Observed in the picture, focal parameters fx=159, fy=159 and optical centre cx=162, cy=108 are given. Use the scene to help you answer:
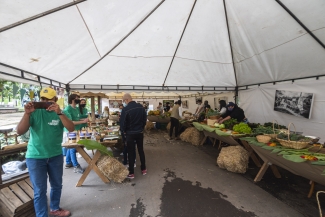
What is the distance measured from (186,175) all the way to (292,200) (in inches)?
80.7

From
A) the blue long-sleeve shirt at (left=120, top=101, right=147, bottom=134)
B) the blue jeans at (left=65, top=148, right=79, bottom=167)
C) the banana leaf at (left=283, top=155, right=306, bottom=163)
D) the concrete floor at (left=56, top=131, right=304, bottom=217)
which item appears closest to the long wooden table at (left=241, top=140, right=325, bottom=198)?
the banana leaf at (left=283, top=155, right=306, bottom=163)

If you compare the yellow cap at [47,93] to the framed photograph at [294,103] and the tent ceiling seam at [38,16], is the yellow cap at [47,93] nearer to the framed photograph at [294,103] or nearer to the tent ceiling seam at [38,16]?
the tent ceiling seam at [38,16]

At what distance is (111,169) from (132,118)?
3.93ft

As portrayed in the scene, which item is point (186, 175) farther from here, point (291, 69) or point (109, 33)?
point (291, 69)

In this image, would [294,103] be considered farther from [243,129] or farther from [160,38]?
[160,38]

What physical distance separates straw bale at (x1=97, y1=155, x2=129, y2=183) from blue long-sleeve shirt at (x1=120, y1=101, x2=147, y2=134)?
76cm

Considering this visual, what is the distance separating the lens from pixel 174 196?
9.96 feet

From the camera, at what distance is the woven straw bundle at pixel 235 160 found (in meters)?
3.96

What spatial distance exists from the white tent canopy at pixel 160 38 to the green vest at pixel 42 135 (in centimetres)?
139

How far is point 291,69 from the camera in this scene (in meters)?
4.44

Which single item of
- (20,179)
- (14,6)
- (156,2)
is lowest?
(20,179)

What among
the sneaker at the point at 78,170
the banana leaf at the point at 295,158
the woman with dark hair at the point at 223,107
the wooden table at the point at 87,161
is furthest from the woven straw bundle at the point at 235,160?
the sneaker at the point at 78,170

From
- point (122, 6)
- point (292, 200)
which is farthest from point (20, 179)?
point (292, 200)

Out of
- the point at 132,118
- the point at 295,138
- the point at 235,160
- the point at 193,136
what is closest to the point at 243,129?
the point at 235,160
